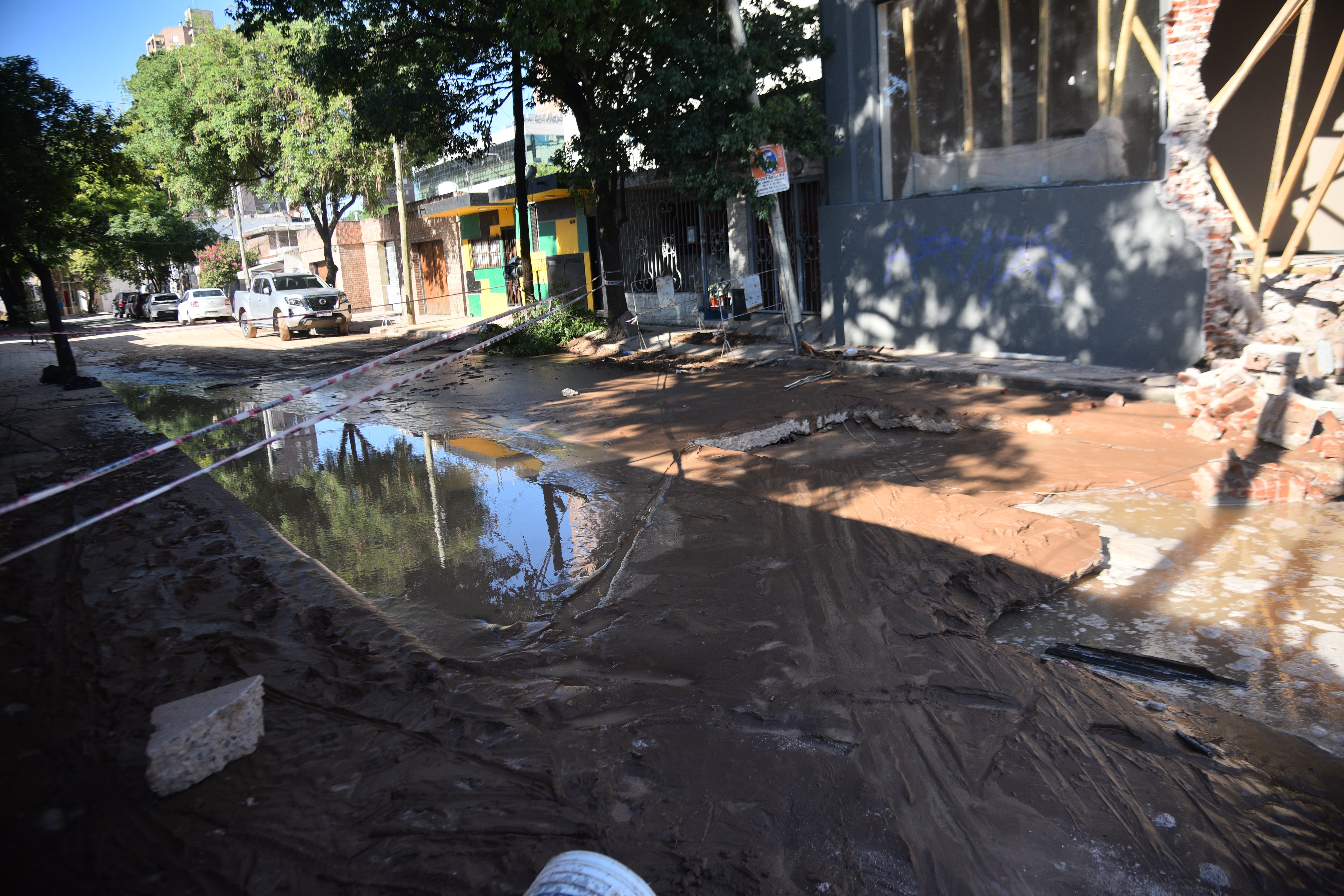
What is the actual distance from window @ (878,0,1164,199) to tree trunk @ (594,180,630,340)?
5.78 metres

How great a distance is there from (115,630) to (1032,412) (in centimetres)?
774

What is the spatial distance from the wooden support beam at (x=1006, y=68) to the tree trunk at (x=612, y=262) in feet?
24.4

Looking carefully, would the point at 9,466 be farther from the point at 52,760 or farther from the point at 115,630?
the point at 52,760

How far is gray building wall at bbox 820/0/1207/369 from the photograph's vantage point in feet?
29.8

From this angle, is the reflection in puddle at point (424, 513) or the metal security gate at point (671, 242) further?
the metal security gate at point (671, 242)

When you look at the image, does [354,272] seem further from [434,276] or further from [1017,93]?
[1017,93]

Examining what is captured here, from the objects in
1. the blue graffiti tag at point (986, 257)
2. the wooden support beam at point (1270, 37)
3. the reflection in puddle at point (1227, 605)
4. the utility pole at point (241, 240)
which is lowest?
the reflection in puddle at point (1227, 605)

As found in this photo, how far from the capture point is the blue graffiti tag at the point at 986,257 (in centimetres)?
1014

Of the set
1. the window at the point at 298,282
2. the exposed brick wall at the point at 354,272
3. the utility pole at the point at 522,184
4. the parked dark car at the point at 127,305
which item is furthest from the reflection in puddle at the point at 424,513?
the parked dark car at the point at 127,305

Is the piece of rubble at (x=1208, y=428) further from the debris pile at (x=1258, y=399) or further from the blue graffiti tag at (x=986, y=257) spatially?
the blue graffiti tag at (x=986, y=257)

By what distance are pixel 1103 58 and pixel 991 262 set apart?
2675 millimetres

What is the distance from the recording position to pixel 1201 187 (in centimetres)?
870

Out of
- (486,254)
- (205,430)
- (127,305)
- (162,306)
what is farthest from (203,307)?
(205,430)

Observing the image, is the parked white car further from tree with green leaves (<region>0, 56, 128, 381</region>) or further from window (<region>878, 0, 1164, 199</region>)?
window (<region>878, 0, 1164, 199</region>)
